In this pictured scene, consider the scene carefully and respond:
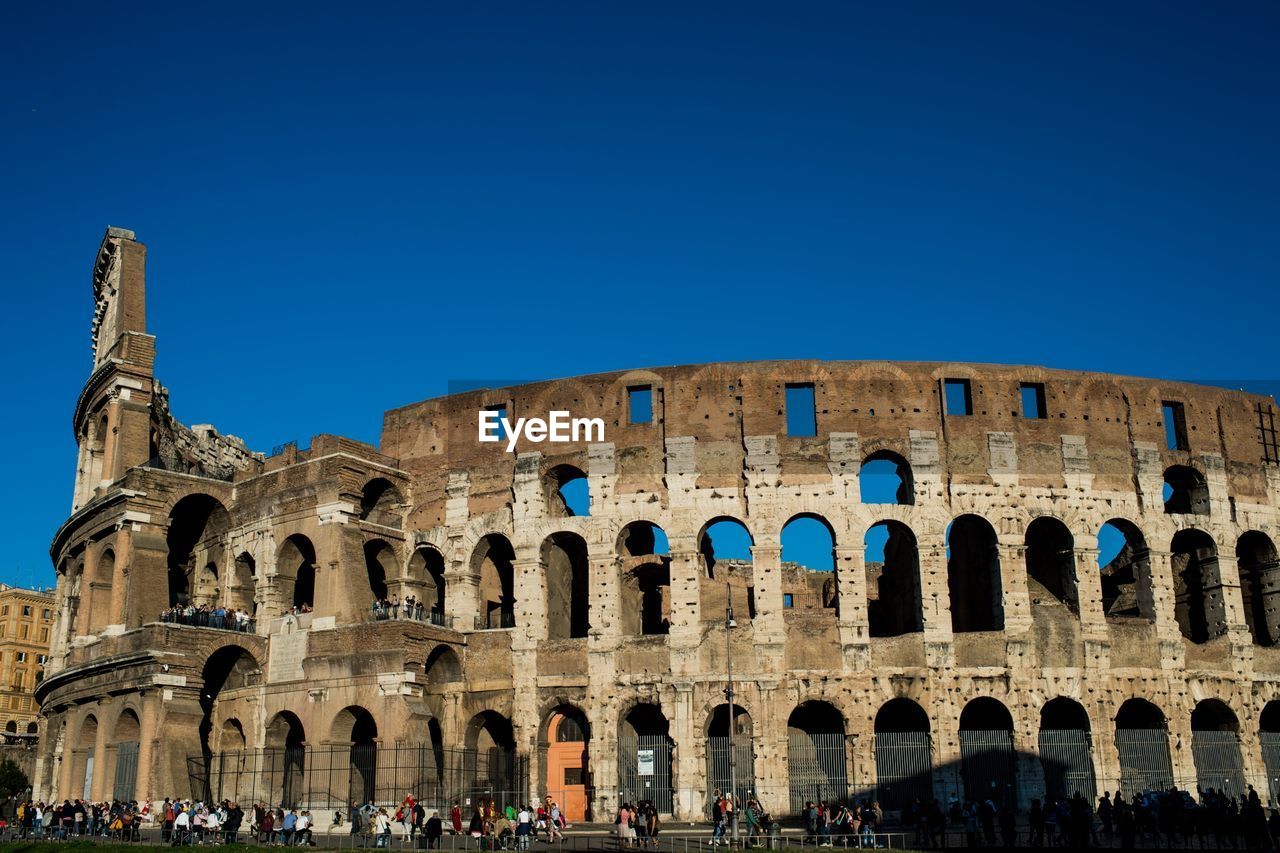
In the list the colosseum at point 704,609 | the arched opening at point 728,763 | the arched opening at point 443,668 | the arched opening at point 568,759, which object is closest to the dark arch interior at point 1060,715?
the colosseum at point 704,609

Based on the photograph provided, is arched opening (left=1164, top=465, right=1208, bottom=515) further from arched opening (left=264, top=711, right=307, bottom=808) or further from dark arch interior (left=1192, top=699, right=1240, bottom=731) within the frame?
arched opening (left=264, top=711, right=307, bottom=808)

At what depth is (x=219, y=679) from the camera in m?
36.6

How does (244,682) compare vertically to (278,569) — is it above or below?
below

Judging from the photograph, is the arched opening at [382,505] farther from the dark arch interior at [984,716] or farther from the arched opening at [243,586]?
the dark arch interior at [984,716]

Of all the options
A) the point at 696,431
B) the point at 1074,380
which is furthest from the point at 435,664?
the point at 1074,380

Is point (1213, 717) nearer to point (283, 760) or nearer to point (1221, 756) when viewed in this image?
point (1221, 756)

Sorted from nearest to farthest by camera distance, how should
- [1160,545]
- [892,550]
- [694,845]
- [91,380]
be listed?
[694,845] < [1160,545] < [892,550] < [91,380]

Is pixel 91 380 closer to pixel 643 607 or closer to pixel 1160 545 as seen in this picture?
pixel 643 607

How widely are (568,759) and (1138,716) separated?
15.0m

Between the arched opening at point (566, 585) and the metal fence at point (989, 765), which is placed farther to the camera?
the arched opening at point (566, 585)

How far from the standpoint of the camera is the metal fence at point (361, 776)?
102 feet

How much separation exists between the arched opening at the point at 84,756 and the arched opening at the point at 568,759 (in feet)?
40.9

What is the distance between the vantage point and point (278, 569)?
3584cm

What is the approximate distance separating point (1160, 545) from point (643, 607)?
47.4 ft
